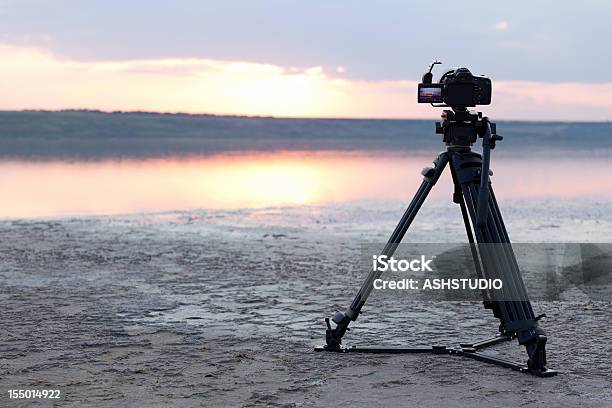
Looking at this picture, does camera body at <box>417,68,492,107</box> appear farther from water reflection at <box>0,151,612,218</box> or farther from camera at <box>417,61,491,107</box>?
water reflection at <box>0,151,612,218</box>

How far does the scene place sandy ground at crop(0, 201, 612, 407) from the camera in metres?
5.20

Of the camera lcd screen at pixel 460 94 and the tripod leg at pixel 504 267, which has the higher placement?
the camera lcd screen at pixel 460 94

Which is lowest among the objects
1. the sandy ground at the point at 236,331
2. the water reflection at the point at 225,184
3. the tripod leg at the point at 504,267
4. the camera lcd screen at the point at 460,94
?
the sandy ground at the point at 236,331

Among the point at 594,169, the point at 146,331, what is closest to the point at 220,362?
the point at 146,331

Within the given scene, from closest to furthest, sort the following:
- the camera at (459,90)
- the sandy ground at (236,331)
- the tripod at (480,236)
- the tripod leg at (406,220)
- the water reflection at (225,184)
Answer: the sandy ground at (236,331), the tripod at (480,236), the camera at (459,90), the tripod leg at (406,220), the water reflection at (225,184)

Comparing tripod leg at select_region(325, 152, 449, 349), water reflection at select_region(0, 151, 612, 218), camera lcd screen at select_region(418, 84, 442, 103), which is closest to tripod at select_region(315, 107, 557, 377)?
tripod leg at select_region(325, 152, 449, 349)

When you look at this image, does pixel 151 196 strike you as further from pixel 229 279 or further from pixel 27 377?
pixel 27 377

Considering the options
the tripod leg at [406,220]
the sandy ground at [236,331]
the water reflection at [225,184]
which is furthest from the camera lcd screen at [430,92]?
the water reflection at [225,184]

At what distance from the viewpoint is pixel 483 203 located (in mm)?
5469

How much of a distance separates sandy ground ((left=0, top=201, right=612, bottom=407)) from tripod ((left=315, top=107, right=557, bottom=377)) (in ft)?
0.47

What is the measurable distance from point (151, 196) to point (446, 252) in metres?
10.7

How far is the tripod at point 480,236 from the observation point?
18.2 feet

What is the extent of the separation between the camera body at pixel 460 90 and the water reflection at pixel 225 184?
465 inches

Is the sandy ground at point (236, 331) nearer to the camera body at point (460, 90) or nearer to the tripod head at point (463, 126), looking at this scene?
the tripod head at point (463, 126)
